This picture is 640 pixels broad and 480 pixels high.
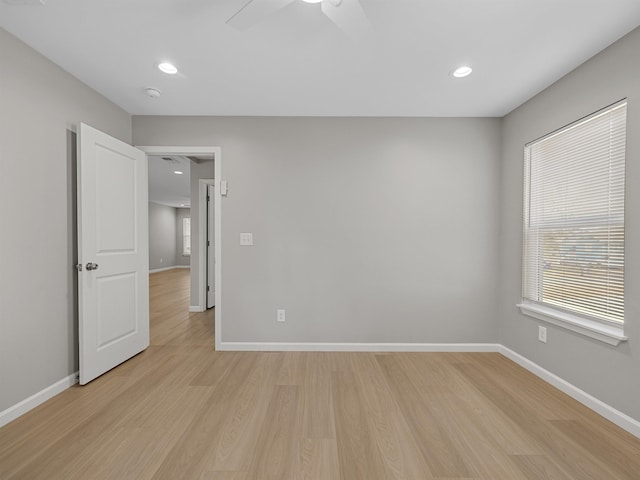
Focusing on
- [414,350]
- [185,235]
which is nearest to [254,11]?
[414,350]

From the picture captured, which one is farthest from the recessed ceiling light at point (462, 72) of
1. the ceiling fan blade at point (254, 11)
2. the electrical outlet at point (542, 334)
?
the electrical outlet at point (542, 334)

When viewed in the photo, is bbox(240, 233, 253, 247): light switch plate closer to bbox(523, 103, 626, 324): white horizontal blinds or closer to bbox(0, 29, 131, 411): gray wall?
bbox(0, 29, 131, 411): gray wall

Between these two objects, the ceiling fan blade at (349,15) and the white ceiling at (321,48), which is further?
the white ceiling at (321,48)

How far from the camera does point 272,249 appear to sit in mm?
2943

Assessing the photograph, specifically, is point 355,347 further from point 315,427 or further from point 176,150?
point 176,150

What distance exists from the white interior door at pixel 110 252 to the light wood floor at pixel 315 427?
0.28 m

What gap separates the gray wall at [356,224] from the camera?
9.61 ft

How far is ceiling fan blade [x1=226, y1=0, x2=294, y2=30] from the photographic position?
1298mm

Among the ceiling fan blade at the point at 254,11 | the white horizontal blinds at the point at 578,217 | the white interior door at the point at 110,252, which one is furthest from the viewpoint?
the white interior door at the point at 110,252

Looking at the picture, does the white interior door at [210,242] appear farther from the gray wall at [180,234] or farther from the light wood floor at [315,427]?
the gray wall at [180,234]

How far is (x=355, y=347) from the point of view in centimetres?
293

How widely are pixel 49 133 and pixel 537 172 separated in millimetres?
3968

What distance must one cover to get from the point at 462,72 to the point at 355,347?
2.64 metres

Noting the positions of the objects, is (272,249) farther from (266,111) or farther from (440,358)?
(440,358)
